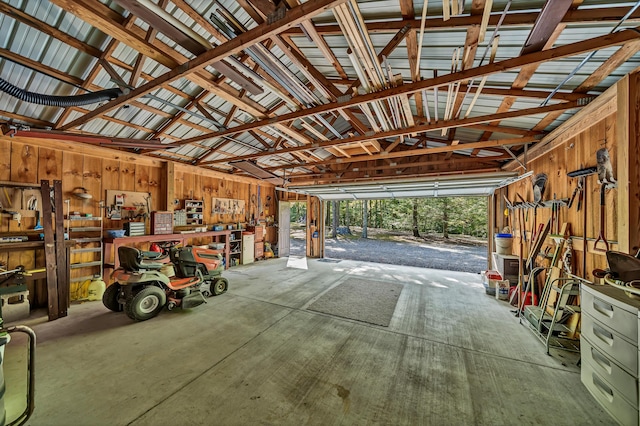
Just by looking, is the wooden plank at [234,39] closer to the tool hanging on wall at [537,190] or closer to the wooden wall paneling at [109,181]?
the wooden wall paneling at [109,181]

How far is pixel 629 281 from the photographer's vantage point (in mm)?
1744

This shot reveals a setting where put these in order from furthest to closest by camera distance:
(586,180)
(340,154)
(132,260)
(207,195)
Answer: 1. (207,195)
2. (340,154)
3. (132,260)
4. (586,180)

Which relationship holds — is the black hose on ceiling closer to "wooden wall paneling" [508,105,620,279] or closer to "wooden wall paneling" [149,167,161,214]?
"wooden wall paneling" [149,167,161,214]

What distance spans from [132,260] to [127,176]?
2.63 metres

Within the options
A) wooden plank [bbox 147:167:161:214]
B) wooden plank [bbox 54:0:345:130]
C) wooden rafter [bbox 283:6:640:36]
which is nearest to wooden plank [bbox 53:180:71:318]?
wooden plank [bbox 147:167:161:214]

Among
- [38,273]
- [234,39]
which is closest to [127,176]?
[38,273]

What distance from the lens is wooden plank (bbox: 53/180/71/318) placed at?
11.1ft

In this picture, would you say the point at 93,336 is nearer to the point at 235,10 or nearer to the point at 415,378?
the point at 415,378

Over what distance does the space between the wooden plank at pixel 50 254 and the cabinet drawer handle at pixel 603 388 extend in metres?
6.09

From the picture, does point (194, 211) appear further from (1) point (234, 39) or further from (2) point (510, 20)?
(2) point (510, 20)

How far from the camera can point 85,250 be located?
4145 millimetres

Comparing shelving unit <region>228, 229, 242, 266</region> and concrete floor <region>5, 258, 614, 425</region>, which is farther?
shelving unit <region>228, 229, 242, 266</region>

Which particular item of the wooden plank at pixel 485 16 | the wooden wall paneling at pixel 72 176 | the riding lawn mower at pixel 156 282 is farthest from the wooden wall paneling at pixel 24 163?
the wooden plank at pixel 485 16

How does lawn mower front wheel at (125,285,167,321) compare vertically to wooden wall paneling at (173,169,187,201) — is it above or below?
below
